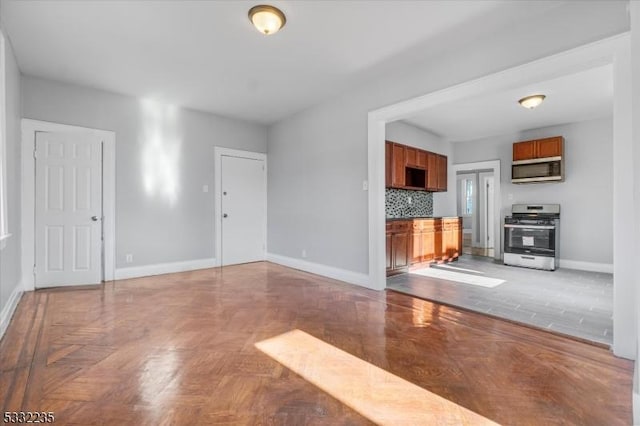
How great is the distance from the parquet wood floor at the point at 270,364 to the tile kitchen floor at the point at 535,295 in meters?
0.29

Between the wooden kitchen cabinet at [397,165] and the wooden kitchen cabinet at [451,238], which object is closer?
the wooden kitchen cabinet at [397,165]

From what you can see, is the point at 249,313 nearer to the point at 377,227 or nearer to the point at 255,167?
the point at 377,227

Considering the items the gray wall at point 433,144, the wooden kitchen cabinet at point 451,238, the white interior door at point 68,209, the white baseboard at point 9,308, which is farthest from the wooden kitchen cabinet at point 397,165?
the white baseboard at point 9,308

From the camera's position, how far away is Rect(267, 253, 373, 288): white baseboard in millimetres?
4105

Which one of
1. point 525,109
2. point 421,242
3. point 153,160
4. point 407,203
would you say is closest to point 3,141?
point 153,160

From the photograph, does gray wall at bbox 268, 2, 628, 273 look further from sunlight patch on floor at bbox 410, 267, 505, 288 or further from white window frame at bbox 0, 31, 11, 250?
white window frame at bbox 0, 31, 11, 250

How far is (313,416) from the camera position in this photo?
1.53m

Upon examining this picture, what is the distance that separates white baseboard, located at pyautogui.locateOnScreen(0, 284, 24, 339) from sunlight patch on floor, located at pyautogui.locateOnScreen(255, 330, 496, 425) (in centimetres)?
224

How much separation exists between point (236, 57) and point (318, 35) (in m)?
0.99

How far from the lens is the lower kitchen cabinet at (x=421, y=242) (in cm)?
472

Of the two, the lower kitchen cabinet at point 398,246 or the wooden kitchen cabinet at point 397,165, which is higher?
the wooden kitchen cabinet at point 397,165

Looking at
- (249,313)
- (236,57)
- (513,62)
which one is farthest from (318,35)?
(249,313)

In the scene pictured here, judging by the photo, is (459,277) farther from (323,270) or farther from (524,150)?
(524,150)

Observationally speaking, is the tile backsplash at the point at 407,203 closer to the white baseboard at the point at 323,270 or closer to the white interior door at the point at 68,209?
the white baseboard at the point at 323,270
